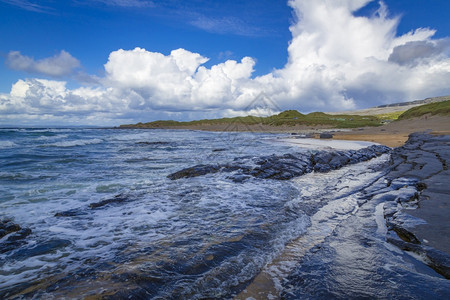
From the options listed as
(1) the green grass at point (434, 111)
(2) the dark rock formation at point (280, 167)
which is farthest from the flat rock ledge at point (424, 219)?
(1) the green grass at point (434, 111)

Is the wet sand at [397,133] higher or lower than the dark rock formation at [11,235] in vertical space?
higher

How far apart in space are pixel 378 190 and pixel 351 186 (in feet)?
3.24

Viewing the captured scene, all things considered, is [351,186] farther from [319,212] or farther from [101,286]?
[101,286]

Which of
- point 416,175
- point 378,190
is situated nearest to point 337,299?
point 378,190

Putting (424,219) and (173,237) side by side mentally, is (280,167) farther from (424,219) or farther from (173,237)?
(173,237)

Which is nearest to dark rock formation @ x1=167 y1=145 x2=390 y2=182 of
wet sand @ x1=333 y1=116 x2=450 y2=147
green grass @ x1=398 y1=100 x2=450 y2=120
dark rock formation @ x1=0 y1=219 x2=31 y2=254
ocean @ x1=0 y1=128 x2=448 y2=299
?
ocean @ x1=0 y1=128 x2=448 y2=299

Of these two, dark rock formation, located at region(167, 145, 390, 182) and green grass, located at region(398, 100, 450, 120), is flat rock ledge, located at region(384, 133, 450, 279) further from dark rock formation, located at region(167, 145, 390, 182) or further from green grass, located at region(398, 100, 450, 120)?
green grass, located at region(398, 100, 450, 120)

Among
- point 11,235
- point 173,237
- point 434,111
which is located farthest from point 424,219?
point 434,111

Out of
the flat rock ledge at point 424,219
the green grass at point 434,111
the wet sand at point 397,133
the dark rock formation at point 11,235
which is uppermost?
the green grass at point 434,111

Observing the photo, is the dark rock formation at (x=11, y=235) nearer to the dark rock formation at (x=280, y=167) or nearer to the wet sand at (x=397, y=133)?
the dark rock formation at (x=280, y=167)

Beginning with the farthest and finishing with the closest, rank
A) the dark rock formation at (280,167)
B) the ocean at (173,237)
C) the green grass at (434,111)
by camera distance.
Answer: the green grass at (434,111), the dark rock formation at (280,167), the ocean at (173,237)

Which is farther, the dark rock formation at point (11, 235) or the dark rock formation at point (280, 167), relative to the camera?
the dark rock formation at point (280, 167)

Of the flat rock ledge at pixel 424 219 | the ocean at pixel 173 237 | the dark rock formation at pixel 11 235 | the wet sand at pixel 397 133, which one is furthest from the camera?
the wet sand at pixel 397 133

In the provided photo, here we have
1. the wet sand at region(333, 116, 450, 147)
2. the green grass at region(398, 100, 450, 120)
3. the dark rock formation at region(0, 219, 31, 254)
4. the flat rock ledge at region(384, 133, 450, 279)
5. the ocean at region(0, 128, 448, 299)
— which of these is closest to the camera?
the ocean at region(0, 128, 448, 299)
